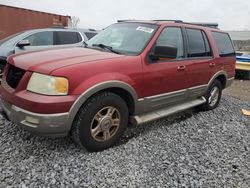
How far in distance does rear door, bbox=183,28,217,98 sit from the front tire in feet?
5.40

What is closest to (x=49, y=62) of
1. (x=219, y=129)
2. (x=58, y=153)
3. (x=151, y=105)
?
(x=58, y=153)

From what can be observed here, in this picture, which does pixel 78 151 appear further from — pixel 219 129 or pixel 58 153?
pixel 219 129

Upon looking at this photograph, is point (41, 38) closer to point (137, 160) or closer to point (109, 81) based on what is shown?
point (109, 81)

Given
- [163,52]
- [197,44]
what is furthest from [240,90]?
[163,52]

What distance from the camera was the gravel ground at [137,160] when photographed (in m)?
2.82

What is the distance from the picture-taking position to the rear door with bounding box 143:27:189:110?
3775 millimetres

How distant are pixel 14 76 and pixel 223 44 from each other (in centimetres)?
442

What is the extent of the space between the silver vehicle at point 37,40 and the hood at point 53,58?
9.45ft

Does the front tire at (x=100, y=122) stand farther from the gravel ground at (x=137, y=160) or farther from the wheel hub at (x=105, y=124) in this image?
the gravel ground at (x=137, y=160)

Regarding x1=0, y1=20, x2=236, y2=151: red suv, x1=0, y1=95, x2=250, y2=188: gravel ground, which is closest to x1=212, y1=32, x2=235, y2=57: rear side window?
x1=0, y1=20, x2=236, y2=151: red suv

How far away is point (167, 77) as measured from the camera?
400cm

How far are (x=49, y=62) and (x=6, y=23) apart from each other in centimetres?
1106

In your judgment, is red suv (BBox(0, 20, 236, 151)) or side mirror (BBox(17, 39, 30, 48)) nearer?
red suv (BBox(0, 20, 236, 151))

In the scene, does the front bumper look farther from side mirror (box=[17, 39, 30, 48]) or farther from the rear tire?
side mirror (box=[17, 39, 30, 48])
